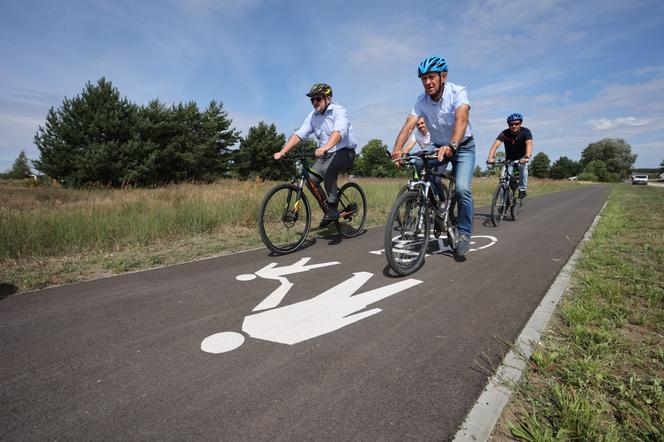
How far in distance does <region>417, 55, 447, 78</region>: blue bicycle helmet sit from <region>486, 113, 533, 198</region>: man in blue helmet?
4.43 m

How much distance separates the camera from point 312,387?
6.05 feet

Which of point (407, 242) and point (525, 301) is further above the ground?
point (407, 242)

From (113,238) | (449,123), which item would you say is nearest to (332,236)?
(449,123)

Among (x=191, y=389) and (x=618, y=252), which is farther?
(x=618, y=252)

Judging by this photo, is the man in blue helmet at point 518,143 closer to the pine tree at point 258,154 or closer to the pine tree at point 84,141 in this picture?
the pine tree at point 84,141

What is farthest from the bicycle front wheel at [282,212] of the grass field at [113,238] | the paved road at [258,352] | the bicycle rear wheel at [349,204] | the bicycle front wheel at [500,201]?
the bicycle front wheel at [500,201]

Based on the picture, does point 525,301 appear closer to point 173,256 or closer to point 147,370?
point 147,370

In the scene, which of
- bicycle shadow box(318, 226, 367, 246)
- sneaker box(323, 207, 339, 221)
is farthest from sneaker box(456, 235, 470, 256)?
sneaker box(323, 207, 339, 221)

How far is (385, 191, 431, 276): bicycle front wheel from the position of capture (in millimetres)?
3898

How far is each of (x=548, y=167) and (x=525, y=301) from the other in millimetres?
130864

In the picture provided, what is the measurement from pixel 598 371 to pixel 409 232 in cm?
238

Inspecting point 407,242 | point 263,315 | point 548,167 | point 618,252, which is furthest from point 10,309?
point 548,167

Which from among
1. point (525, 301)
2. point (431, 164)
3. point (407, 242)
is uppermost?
point (431, 164)

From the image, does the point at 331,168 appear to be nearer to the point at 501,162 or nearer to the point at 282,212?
the point at 282,212
